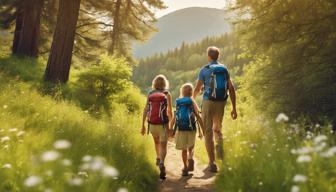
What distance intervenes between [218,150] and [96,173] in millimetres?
4556

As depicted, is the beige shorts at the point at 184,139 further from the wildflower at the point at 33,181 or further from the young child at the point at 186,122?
the wildflower at the point at 33,181

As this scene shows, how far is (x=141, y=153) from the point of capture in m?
7.93

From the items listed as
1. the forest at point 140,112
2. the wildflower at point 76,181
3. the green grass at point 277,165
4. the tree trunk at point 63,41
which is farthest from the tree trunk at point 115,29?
the wildflower at point 76,181

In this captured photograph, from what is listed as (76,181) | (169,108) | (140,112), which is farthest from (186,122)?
(140,112)

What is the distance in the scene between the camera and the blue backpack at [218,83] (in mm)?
8258

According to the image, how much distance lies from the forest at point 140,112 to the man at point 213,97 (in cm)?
37

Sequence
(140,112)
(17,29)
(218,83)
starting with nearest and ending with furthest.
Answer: (218,83)
(140,112)
(17,29)

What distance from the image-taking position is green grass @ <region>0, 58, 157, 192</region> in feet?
14.4

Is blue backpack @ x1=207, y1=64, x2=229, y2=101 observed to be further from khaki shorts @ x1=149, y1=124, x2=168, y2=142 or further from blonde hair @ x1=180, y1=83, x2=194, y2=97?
khaki shorts @ x1=149, y1=124, x2=168, y2=142

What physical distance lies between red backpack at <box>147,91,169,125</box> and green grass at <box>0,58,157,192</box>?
1.95 feet

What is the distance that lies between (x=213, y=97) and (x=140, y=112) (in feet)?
24.1

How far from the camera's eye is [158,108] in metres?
8.31

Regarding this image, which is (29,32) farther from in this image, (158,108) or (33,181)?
(33,181)

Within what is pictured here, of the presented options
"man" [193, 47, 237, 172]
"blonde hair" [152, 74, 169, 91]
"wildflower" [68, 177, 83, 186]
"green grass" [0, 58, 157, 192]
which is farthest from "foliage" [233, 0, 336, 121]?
"wildflower" [68, 177, 83, 186]
